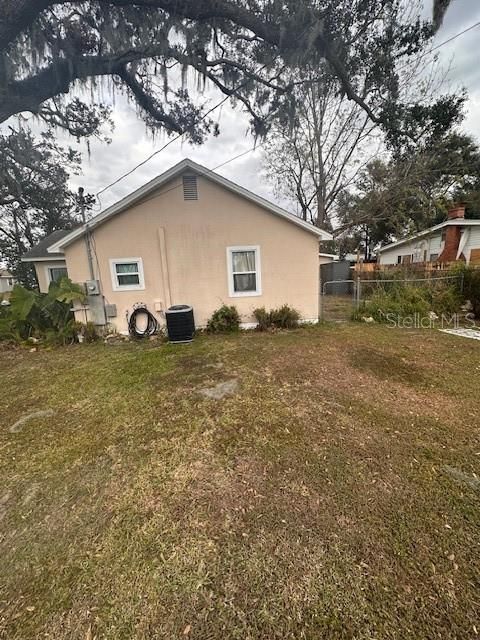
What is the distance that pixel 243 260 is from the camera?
7188 millimetres

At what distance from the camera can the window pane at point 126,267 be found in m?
6.81

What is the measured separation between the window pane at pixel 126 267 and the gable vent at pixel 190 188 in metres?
2.14

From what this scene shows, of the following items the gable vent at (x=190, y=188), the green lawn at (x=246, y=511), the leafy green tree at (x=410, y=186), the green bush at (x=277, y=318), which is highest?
the leafy green tree at (x=410, y=186)

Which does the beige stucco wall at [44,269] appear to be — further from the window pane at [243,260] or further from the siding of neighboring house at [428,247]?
the siding of neighboring house at [428,247]

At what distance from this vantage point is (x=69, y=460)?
2.62 meters

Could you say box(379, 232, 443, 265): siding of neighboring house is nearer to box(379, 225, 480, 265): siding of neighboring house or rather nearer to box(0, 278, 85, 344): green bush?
box(379, 225, 480, 265): siding of neighboring house

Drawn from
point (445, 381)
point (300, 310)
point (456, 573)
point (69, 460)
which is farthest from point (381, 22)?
point (69, 460)

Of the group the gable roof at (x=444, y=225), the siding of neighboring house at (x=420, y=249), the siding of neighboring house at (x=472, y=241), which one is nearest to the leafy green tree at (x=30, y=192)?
the gable roof at (x=444, y=225)

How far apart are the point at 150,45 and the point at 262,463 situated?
744cm

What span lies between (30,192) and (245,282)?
1414cm

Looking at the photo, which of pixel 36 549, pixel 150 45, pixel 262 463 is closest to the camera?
pixel 36 549

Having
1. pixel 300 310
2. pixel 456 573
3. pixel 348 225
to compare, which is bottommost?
pixel 456 573

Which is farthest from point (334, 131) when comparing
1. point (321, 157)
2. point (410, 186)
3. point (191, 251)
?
point (191, 251)

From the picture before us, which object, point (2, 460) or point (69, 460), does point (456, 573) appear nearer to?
point (69, 460)
